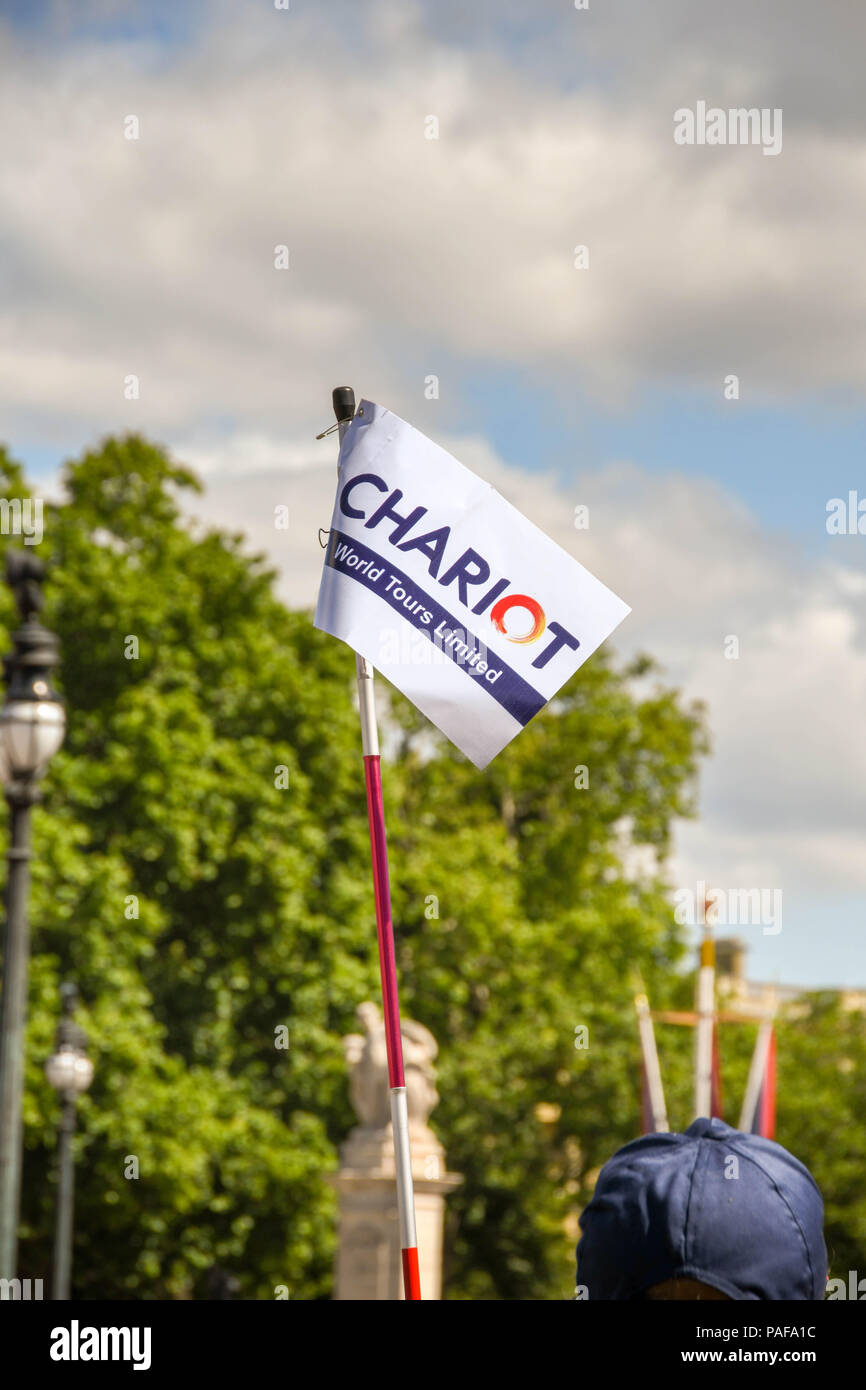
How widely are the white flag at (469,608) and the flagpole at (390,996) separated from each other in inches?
6.4

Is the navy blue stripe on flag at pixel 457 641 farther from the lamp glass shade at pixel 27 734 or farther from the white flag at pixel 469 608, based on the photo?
the lamp glass shade at pixel 27 734

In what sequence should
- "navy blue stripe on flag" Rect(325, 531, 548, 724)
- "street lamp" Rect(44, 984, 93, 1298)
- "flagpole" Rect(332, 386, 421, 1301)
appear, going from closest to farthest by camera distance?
1. "flagpole" Rect(332, 386, 421, 1301)
2. "navy blue stripe on flag" Rect(325, 531, 548, 724)
3. "street lamp" Rect(44, 984, 93, 1298)

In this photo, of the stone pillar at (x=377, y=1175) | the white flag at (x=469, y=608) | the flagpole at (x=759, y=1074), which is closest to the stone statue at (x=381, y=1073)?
the stone pillar at (x=377, y=1175)

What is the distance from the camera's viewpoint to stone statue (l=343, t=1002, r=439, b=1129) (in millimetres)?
20359

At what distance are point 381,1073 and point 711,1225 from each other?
18191 mm

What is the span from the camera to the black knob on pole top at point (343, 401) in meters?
4.91

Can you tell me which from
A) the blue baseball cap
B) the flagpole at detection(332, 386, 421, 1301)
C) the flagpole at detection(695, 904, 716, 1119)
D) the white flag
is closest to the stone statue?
the flagpole at detection(695, 904, 716, 1119)

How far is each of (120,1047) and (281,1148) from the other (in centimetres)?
312

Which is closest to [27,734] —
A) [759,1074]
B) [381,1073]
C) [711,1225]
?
[711,1225]

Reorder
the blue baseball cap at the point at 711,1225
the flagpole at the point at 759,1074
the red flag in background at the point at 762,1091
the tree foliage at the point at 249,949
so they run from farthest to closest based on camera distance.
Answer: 1. the flagpole at the point at 759,1074
2. the red flag in background at the point at 762,1091
3. the tree foliage at the point at 249,949
4. the blue baseball cap at the point at 711,1225

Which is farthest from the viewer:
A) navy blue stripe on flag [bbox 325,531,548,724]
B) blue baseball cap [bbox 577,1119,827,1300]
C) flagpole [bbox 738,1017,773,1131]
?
flagpole [bbox 738,1017,773,1131]

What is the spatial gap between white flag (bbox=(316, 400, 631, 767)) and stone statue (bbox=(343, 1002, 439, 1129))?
15.7 meters

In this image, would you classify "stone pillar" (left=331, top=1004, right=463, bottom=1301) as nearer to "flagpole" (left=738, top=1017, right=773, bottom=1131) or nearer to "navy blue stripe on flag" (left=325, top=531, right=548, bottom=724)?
"flagpole" (left=738, top=1017, right=773, bottom=1131)
